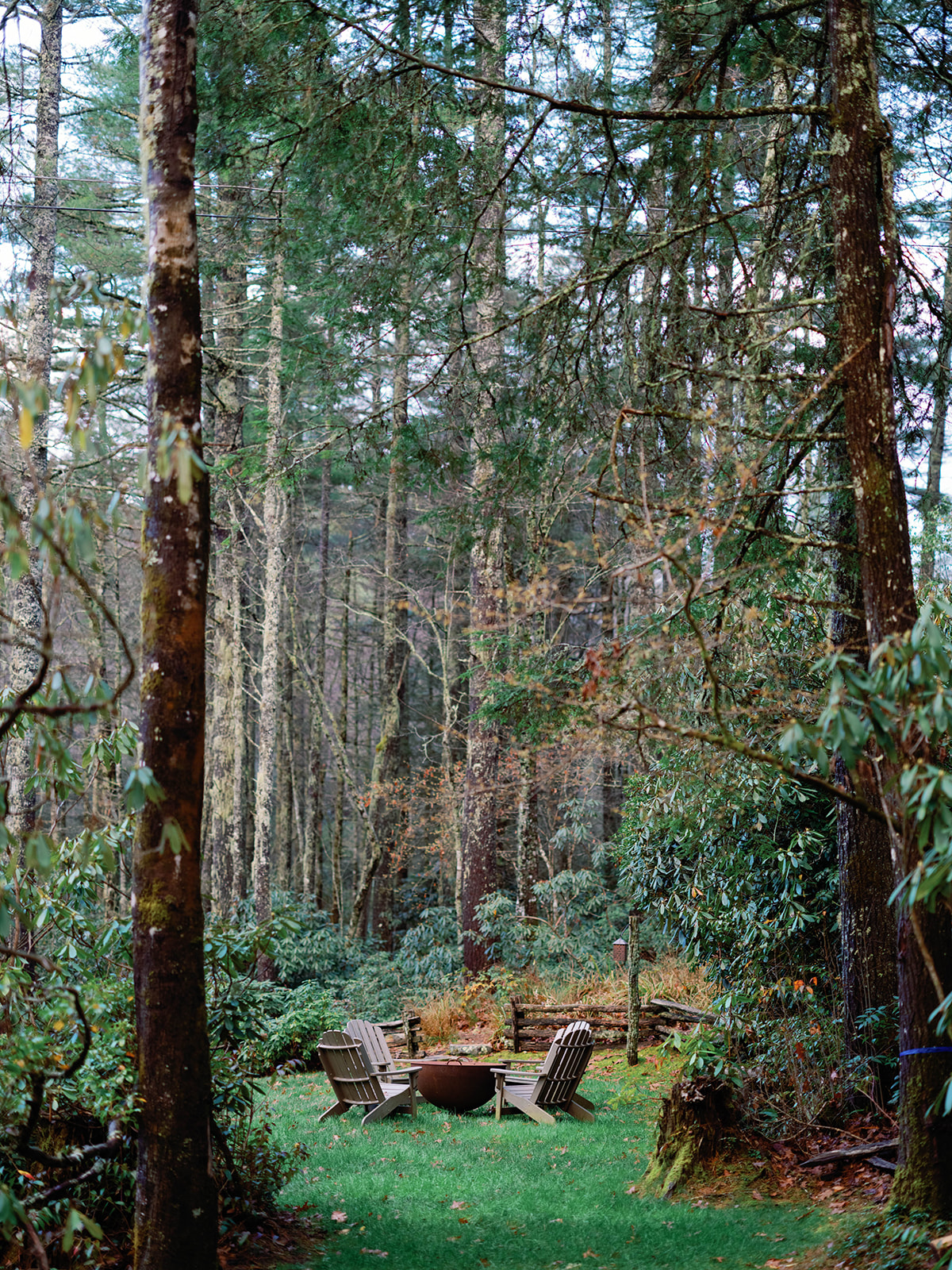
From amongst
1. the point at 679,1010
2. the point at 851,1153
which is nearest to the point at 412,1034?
the point at 679,1010

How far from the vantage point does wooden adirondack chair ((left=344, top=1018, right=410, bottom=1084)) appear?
883cm

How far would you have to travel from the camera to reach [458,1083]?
28.0 feet

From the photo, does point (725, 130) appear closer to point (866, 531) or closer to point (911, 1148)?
point (866, 531)

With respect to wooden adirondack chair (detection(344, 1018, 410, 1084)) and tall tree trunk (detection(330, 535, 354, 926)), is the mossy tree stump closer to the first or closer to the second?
wooden adirondack chair (detection(344, 1018, 410, 1084))

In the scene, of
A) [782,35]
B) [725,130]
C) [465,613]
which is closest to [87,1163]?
[725,130]

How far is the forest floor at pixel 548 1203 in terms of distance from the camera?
525 centimetres

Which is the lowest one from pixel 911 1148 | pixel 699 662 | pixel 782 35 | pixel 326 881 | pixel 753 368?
pixel 326 881

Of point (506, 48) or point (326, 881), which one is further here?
point (326, 881)

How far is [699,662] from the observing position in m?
7.75

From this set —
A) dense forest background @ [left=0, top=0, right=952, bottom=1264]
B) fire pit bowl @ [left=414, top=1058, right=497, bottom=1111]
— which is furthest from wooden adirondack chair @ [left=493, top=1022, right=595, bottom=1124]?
dense forest background @ [left=0, top=0, right=952, bottom=1264]

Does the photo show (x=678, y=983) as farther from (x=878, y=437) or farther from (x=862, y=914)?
(x=878, y=437)

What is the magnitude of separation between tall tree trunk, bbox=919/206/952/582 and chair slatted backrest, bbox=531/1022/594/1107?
182 inches

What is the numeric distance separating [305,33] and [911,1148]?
7.03m

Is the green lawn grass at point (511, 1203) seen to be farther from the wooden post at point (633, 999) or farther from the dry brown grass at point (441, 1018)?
the dry brown grass at point (441, 1018)
